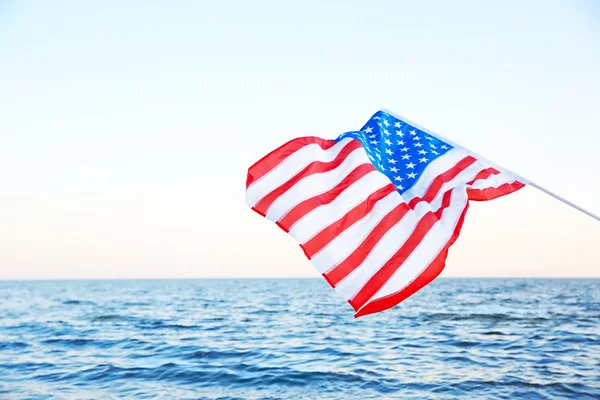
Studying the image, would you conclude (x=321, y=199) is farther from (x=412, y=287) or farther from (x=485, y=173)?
(x=485, y=173)

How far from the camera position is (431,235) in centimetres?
527

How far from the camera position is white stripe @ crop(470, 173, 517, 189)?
5.73 metres

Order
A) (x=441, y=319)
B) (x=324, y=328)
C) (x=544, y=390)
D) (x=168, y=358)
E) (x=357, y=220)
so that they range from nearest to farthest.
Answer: (x=357, y=220) → (x=544, y=390) → (x=168, y=358) → (x=324, y=328) → (x=441, y=319)

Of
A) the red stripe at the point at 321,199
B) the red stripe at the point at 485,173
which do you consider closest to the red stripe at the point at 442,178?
the red stripe at the point at 485,173

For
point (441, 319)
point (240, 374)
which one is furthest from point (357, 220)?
point (441, 319)

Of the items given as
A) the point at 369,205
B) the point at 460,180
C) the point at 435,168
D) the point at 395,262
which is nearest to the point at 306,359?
the point at 435,168

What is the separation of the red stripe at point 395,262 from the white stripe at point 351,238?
0.33 m

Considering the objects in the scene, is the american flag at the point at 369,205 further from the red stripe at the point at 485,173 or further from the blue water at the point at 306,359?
the blue water at the point at 306,359

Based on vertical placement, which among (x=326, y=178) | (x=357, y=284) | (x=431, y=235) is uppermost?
(x=326, y=178)

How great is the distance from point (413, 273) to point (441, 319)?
20.7 metres

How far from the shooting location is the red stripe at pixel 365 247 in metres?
5.04

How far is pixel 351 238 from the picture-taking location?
5.27 m

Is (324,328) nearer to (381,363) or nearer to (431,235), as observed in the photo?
(381,363)

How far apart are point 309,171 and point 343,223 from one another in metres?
0.64
